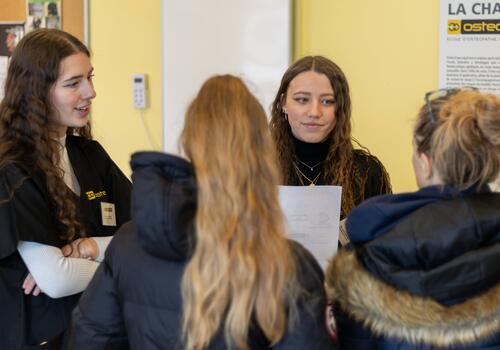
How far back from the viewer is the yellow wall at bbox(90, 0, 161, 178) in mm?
→ 3242

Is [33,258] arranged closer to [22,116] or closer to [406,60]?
[22,116]

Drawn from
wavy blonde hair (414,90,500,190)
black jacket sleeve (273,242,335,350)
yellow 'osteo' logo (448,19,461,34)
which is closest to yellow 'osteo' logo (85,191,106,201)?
black jacket sleeve (273,242,335,350)

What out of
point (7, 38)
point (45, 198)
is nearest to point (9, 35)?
point (7, 38)

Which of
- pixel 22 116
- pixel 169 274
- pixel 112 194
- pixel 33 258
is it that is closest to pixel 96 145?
pixel 112 194

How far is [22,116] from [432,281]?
1139 millimetres

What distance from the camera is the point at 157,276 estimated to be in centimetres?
112

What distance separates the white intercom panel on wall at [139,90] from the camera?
10.7 ft

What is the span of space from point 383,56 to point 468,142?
1.66 meters

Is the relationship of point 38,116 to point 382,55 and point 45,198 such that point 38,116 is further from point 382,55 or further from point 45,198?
point 382,55

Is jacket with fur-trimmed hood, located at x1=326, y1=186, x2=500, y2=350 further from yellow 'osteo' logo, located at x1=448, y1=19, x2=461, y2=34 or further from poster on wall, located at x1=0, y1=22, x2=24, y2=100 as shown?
poster on wall, located at x1=0, y1=22, x2=24, y2=100

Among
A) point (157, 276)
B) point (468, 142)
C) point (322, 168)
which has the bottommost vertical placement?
point (157, 276)

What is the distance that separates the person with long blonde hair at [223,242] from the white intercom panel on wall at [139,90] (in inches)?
86.9

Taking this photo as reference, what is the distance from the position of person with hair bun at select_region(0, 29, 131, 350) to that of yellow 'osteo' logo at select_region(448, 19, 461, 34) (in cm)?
162

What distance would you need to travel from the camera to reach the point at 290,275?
3.48 feet
